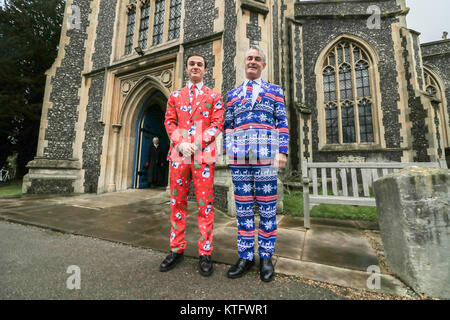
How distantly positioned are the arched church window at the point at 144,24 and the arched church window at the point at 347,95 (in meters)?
8.24

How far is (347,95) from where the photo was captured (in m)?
9.19

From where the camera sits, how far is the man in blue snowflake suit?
1.66m

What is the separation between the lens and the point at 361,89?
900cm

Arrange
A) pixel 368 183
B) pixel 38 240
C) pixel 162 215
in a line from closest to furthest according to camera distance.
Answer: pixel 38 240, pixel 368 183, pixel 162 215

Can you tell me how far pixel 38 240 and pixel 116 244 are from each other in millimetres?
1043

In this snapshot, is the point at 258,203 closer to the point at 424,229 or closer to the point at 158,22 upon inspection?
the point at 424,229

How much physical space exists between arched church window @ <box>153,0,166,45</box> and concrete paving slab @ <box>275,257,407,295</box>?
822 cm

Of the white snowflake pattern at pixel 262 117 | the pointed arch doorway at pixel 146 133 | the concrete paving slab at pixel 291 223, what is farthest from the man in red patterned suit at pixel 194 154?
the pointed arch doorway at pixel 146 133

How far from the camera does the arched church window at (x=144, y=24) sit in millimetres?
7559

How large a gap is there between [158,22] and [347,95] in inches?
352

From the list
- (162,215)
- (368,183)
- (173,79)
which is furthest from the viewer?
(173,79)

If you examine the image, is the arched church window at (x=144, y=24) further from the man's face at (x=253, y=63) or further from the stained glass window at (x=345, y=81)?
the stained glass window at (x=345, y=81)
